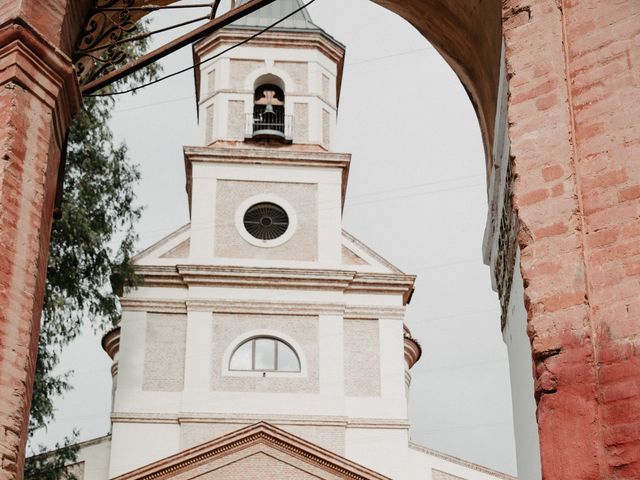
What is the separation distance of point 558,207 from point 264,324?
750 inches

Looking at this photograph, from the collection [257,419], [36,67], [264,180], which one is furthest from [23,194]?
[264,180]

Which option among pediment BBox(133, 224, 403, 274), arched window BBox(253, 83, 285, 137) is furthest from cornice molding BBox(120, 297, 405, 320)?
arched window BBox(253, 83, 285, 137)

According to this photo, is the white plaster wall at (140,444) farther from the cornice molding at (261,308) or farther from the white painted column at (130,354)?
the cornice molding at (261,308)

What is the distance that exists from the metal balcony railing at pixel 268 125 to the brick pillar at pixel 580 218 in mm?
20956

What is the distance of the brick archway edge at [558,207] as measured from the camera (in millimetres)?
4379

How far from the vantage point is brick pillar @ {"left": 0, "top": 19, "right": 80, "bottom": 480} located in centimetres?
534

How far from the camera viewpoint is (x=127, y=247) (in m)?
17.2

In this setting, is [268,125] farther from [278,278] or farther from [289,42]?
[278,278]

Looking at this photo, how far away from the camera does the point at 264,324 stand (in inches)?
930

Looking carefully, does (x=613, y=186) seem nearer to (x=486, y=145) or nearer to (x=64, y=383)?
(x=486, y=145)

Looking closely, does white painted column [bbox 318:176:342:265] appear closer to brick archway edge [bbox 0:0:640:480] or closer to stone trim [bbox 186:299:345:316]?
stone trim [bbox 186:299:345:316]

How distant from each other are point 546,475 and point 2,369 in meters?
2.79

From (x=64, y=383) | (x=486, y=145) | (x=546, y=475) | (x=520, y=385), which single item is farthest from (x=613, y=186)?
(x=64, y=383)

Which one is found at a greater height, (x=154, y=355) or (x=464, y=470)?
(x=154, y=355)
